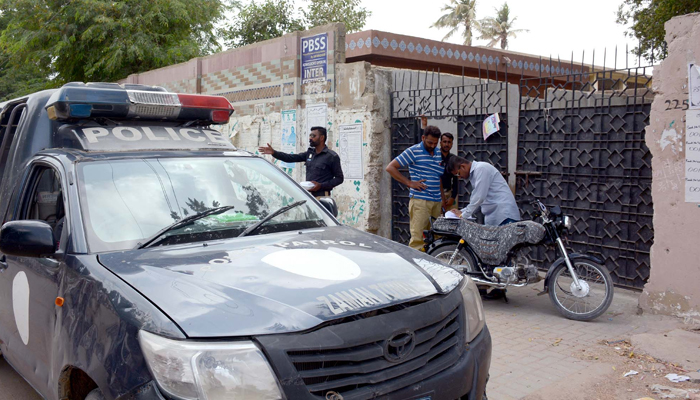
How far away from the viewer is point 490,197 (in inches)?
249

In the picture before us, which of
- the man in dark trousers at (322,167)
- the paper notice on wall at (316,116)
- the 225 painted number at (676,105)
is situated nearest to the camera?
the 225 painted number at (676,105)

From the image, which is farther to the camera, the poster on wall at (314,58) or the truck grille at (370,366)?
the poster on wall at (314,58)

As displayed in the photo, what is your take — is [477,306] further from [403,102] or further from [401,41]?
[401,41]

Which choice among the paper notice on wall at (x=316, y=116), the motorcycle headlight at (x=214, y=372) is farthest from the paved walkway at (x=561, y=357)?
the paper notice on wall at (x=316, y=116)

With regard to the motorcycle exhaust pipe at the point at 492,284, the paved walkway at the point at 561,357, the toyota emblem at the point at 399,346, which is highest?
the toyota emblem at the point at 399,346

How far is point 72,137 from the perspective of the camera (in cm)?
376

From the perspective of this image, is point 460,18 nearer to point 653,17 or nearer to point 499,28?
point 499,28

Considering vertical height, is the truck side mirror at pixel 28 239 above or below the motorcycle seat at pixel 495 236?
above

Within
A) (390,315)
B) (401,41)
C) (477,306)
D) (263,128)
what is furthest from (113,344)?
(401,41)

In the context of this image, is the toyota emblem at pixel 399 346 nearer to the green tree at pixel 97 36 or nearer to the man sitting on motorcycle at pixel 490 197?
the man sitting on motorcycle at pixel 490 197

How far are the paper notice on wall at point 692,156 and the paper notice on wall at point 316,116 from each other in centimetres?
571

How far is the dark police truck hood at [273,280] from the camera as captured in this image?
2.21m

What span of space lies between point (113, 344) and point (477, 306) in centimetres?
171

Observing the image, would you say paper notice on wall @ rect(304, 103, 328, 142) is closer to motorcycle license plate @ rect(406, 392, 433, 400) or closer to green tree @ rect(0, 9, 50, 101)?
motorcycle license plate @ rect(406, 392, 433, 400)
